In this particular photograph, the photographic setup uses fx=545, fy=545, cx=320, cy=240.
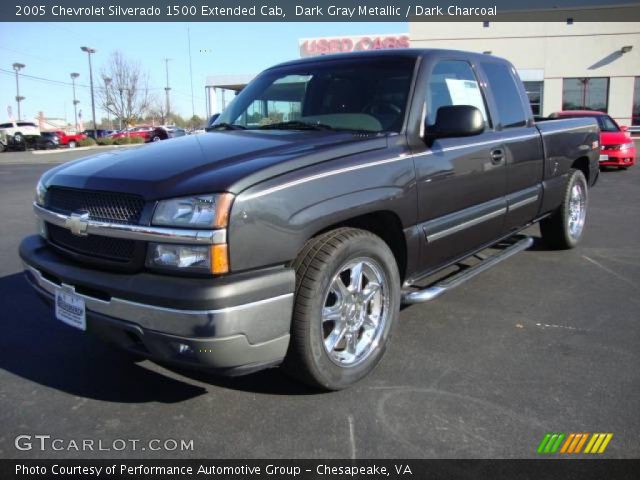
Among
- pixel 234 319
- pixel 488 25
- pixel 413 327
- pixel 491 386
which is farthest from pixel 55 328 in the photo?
pixel 488 25

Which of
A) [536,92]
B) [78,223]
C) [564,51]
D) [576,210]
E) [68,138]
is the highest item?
[564,51]

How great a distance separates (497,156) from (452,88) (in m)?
0.64

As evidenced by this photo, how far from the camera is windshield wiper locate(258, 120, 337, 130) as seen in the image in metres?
3.52

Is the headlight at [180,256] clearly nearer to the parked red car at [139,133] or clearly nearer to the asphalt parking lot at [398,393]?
the asphalt parking lot at [398,393]

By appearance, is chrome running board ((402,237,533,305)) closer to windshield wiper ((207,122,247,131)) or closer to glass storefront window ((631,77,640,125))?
windshield wiper ((207,122,247,131))

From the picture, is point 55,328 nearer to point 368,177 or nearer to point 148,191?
point 148,191

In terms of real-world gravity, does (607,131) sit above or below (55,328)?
above

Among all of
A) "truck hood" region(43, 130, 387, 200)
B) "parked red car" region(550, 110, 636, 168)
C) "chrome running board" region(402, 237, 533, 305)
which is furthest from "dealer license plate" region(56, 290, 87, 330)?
"parked red car" region(550, 110, 636, 168)

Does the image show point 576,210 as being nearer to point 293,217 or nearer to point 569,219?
point 569,219

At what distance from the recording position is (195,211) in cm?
238

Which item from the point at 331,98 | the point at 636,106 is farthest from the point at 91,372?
the point at 636,106

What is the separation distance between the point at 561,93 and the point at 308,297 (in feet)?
95.6

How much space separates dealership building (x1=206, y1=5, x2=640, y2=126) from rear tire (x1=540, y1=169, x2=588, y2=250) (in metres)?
23.0

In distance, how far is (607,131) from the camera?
1345 centimetres
